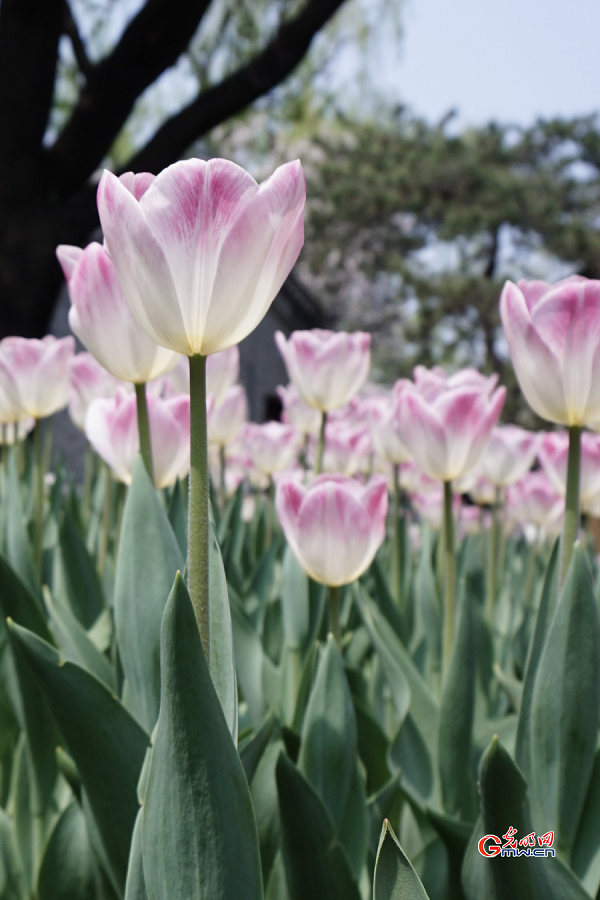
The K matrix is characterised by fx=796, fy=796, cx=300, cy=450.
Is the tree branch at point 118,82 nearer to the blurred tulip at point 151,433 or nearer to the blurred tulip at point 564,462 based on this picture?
the blurred tulip at point 564,462

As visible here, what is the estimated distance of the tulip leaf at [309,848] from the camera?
2.06 feet

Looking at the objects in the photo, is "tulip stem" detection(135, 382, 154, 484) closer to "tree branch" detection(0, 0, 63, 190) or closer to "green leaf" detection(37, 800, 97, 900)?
"green leaf" detection(37, 800, 97, 900)

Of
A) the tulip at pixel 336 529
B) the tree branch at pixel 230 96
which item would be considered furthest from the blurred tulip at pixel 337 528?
the tree branch at pixel 230 96

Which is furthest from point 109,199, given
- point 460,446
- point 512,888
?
point 460,446

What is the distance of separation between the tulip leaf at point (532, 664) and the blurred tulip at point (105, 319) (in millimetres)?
419

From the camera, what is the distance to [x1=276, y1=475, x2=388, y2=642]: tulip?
845 mm

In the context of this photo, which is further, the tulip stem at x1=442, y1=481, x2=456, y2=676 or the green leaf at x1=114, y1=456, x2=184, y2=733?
the tulip stem at x1=442, y1=481, x2=456, y2=676

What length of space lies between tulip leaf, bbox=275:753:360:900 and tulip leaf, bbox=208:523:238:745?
150mm

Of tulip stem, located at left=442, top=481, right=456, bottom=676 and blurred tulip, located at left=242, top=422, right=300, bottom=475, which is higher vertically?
blurred tulip, located at left=242, top=422, right=300, bottom=475

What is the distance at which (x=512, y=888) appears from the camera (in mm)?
557

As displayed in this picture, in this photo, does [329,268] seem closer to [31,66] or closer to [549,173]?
[549,173]

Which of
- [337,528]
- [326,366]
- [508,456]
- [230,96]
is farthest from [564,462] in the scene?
[230,96]

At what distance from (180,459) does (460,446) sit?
0.35 metres

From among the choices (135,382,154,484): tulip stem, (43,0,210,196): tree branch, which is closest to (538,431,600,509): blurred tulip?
(135,382,154,484): tulip stem
